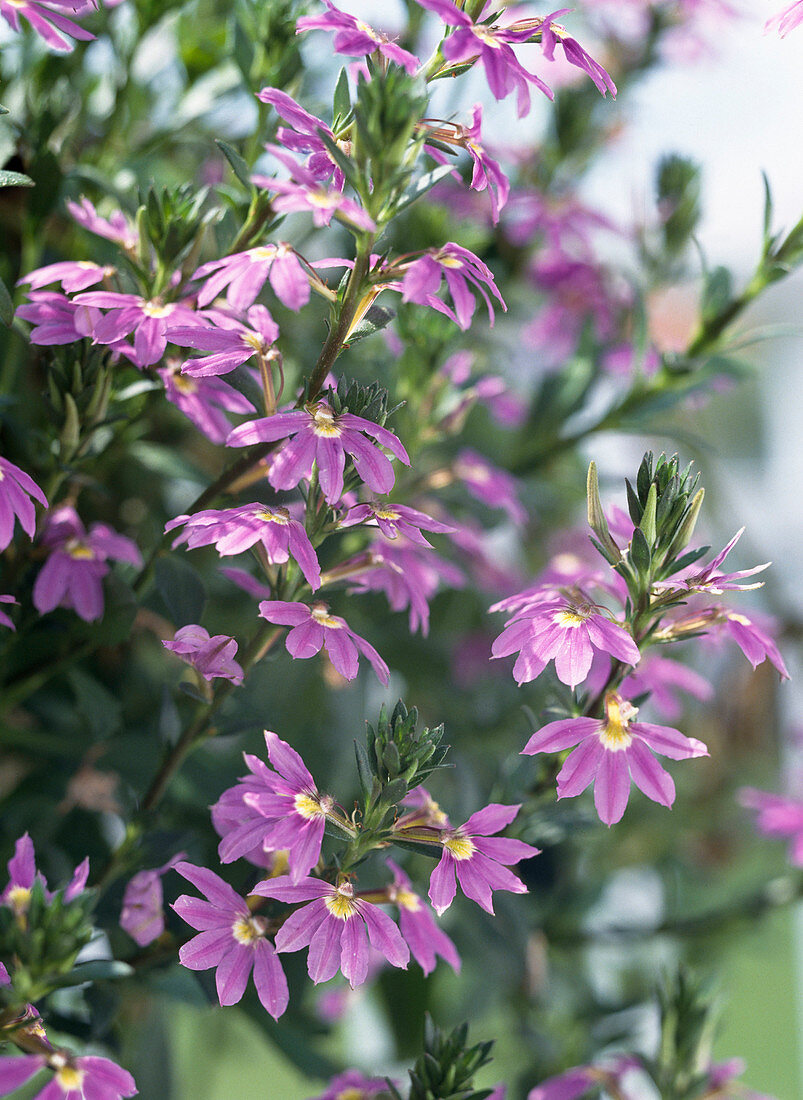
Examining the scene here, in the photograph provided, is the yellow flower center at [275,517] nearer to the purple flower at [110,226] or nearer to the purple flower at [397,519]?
the purple flower at [397,519]

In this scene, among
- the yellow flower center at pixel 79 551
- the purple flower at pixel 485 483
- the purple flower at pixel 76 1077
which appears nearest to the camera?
the purple flower at pixel 76 1077

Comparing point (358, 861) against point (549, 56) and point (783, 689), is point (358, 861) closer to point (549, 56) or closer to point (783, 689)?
point (549, 56)

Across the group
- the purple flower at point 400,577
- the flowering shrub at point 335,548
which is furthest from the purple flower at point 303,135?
the purple flower at point 400,577

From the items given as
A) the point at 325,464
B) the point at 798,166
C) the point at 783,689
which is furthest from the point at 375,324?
the point at 783,689

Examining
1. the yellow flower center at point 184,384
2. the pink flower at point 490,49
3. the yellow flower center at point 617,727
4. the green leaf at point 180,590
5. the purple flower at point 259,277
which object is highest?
the pink flower at point 490,49

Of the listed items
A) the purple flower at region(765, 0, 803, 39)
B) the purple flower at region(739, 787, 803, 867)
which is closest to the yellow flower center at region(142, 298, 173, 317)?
the purple flower at region(765, 0, 803, 39)

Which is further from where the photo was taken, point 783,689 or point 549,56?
point 783,689
